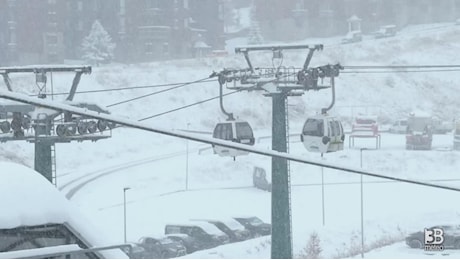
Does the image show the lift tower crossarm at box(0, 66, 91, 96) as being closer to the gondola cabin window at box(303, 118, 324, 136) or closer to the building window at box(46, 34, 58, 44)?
the gondola cabin window at box(303, 118, 324, 136)

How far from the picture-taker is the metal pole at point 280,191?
1421cm

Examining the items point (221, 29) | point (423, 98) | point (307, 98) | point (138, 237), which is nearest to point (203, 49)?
point (221, 29)

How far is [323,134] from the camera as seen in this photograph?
13977 millimetres

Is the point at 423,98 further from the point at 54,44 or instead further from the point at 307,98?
the point at 54,44

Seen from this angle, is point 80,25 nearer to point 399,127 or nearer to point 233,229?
point 399,127

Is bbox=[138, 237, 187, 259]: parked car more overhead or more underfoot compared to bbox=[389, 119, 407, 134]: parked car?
more underfoot

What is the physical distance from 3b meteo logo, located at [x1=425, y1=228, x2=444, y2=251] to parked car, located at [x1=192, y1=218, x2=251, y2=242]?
17.7 ft

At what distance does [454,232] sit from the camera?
22.0 meters

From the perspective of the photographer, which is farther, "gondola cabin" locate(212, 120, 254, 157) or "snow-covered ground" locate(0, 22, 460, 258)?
"snow-covered ground" locate(0, 22, 460, 258)

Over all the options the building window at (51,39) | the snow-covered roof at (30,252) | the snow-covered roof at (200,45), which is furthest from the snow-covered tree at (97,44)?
the snow-covered roof at (30,252)

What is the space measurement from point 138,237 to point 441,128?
79.6 feet

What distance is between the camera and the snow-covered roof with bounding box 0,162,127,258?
19.0ft

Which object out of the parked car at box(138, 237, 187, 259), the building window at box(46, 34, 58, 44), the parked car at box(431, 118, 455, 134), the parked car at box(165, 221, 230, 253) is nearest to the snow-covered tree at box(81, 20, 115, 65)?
the building window at box(46, 34, 58, 44)

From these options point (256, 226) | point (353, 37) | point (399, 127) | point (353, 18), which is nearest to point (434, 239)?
point (256, 226)
